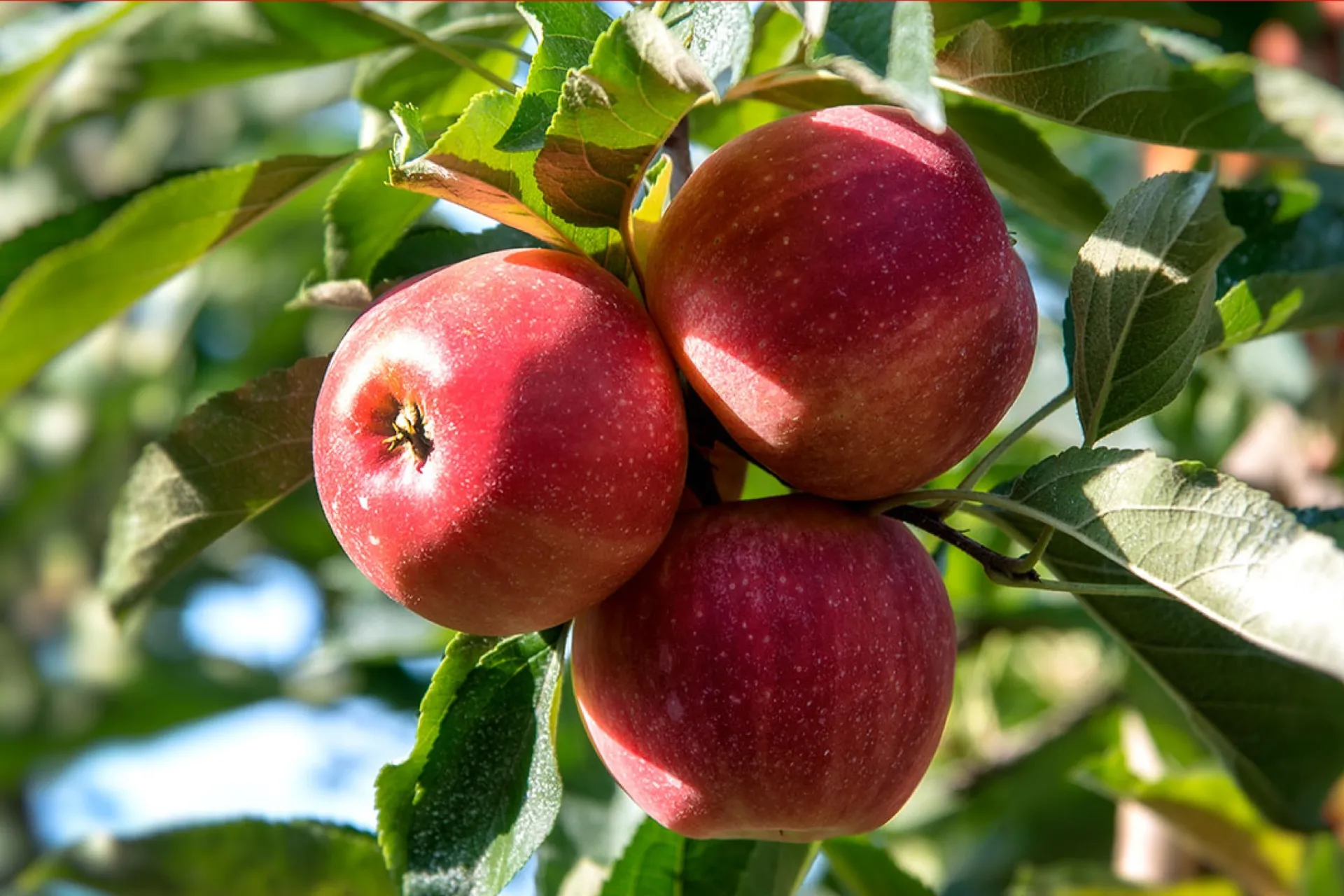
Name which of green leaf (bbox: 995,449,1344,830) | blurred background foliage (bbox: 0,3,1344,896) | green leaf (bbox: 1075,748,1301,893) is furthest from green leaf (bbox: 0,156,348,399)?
green leaf (bbox: 1075,748,1301,893)

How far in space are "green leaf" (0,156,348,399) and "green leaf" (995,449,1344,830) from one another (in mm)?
649

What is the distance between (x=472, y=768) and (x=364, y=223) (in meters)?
0.45

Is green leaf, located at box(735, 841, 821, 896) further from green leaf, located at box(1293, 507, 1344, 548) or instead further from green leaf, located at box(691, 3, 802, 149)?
green leaf, located at box(691, 3, 802, 149)

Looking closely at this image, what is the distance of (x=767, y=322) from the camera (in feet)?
2.68

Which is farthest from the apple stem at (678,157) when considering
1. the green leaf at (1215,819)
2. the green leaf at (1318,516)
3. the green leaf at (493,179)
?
the green leaf at (1215,819)

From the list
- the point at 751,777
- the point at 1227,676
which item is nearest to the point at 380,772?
the point at 751,777

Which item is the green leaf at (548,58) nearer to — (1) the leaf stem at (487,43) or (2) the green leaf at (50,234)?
(1) the leaf stem at (487,43)

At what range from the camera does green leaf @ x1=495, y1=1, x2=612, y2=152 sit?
0.82m

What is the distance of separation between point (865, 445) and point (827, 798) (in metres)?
0.23

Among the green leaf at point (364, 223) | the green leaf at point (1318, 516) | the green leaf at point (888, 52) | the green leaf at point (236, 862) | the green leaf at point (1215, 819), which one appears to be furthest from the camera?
the green leaf at point (1215, 819)

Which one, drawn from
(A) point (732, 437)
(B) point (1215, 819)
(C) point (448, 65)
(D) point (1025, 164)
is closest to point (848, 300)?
(A) point (732, 437)

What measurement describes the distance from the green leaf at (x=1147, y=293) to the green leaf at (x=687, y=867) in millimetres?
472

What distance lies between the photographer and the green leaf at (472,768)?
3.12 ft

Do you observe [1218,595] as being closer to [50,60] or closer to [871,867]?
[871,867]
